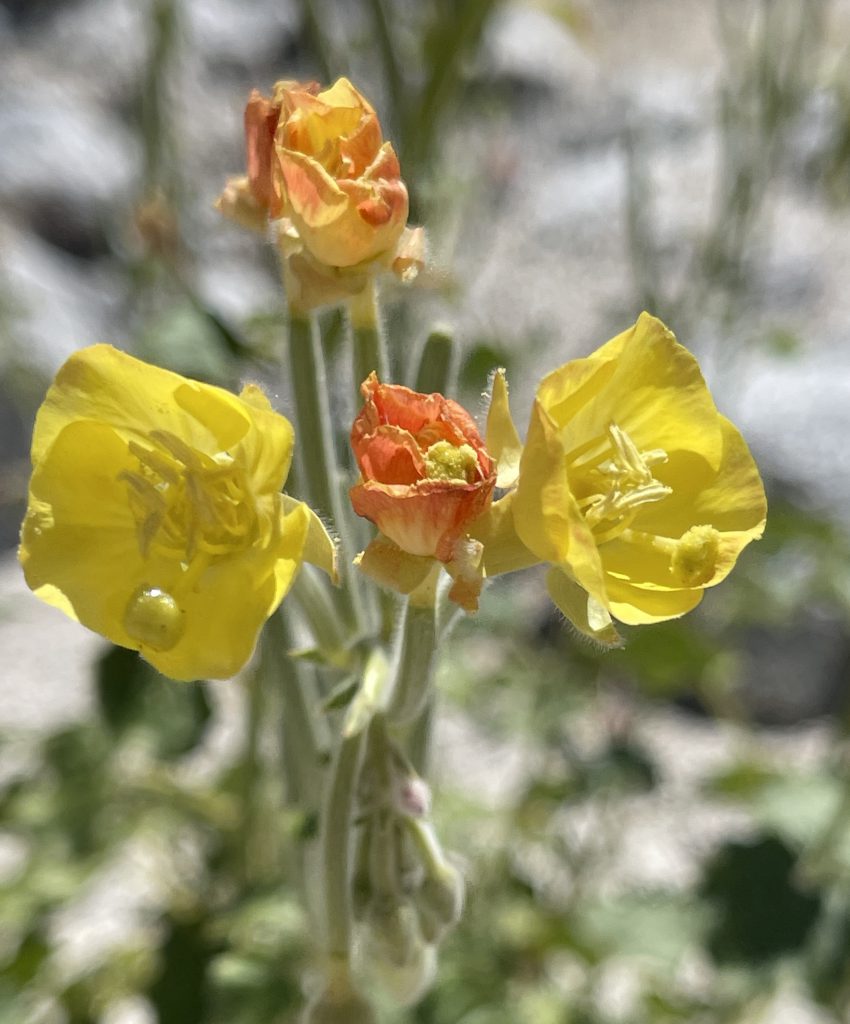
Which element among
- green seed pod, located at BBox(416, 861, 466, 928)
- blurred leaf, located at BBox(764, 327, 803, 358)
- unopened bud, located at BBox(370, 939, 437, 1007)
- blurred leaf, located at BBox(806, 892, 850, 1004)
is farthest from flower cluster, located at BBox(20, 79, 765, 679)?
blurred leaf, located at BBox(764, 327, 803, 358)

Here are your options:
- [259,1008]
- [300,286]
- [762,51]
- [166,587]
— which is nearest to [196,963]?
[259,1008]

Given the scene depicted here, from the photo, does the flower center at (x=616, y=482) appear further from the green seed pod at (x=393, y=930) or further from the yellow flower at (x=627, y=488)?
the green seed pod at (x=393, y=930)

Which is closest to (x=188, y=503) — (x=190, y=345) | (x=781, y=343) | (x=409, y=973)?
(x=409, y=973)

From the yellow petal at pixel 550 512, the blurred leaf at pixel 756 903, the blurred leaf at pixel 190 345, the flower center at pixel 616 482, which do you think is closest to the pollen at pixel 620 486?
the flower center at pixel 616 482

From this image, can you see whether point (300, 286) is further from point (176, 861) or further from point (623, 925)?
point (176, 861)

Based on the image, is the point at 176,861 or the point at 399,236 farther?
the point at 176,861

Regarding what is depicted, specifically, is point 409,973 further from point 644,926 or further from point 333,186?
point 644,926

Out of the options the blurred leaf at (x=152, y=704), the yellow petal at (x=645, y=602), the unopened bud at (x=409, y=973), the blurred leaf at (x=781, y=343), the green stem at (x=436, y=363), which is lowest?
the blurred leaf at (x=152, y=704)
